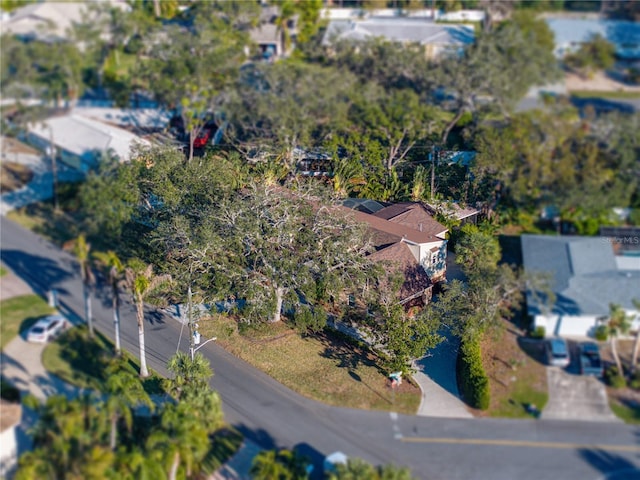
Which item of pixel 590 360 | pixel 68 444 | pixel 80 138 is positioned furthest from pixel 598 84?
pixel 68 444

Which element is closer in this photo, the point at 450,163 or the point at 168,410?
the point at 168,410

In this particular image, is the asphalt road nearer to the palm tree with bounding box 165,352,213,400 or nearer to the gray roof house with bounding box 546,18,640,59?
the palm tree with bounding box 165,352,213,400

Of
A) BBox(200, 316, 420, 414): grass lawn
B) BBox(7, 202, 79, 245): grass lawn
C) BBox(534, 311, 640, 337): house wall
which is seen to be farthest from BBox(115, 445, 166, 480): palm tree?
BBox(7, 202, 79, 245): grass lawn

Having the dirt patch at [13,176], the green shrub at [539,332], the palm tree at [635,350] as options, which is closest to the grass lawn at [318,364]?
the green shrub at [539,332]

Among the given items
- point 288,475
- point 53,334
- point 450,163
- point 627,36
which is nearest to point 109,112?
point 53,334

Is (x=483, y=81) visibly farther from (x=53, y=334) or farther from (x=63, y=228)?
(x=53, y=334)

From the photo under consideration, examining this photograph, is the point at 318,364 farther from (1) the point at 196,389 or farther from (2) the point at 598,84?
(2) the point at 598,84

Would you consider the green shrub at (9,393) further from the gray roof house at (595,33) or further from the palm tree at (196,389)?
the gray roof house at (595,33)
